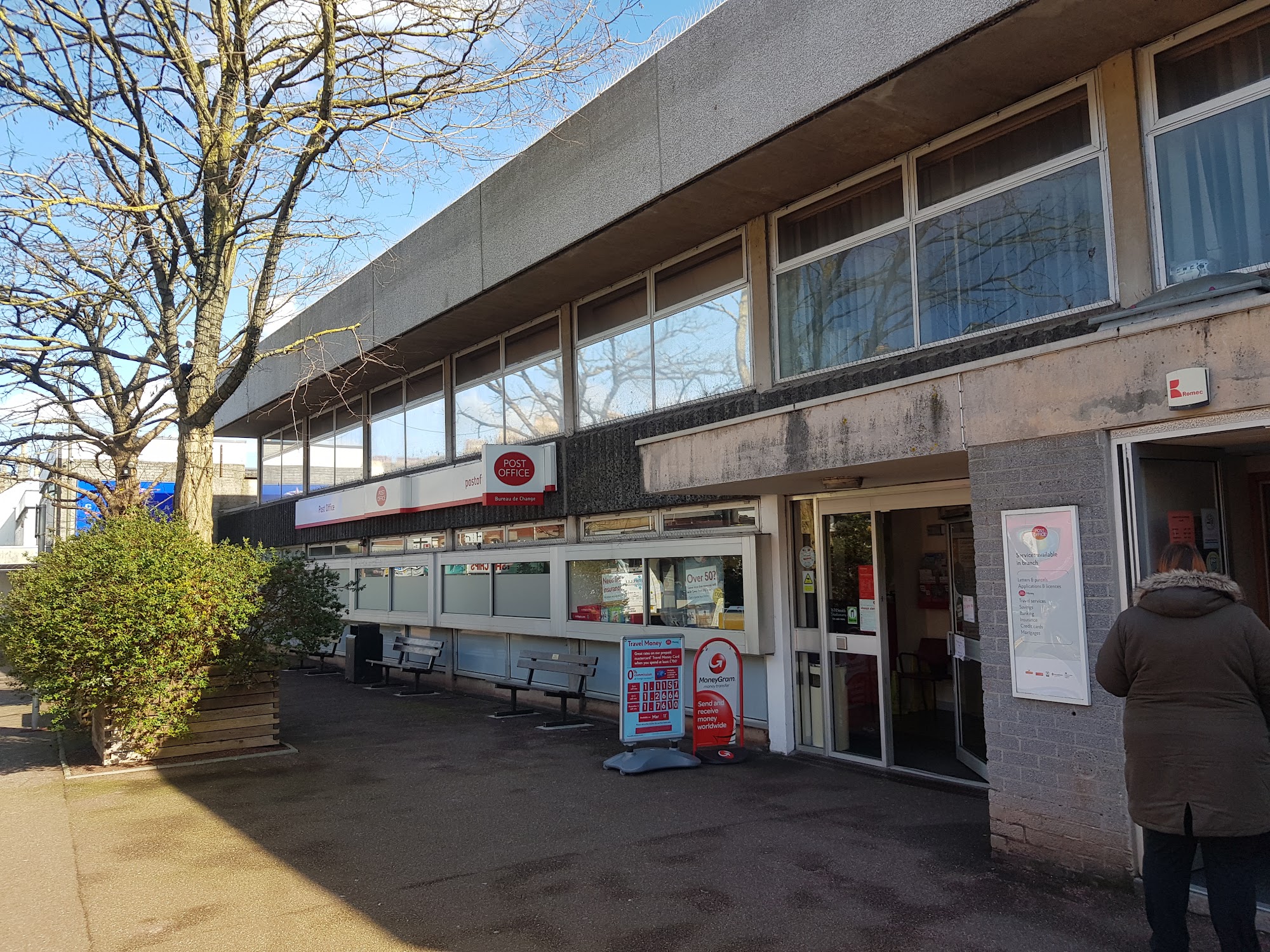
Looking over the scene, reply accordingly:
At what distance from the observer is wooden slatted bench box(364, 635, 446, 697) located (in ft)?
46.4

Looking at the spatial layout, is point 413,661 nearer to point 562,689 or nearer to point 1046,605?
point 562,689

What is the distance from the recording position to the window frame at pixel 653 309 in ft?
31.0

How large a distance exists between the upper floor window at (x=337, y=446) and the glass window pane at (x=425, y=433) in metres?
1.72

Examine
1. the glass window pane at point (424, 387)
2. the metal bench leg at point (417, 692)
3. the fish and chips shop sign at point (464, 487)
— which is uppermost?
the glass window pane at point (424, 387)

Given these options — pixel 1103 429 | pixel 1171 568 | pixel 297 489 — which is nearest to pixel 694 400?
pixel 1103 429

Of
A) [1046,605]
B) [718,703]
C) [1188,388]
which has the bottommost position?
[718,703]

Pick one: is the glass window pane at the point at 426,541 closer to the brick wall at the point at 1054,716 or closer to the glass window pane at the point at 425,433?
the glass window pane at the point at 425,433

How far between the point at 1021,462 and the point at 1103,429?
0.52 m

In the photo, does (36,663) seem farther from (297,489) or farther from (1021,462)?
(297,489)

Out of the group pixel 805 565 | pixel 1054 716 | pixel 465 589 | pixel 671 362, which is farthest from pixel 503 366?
pixel 1054 716

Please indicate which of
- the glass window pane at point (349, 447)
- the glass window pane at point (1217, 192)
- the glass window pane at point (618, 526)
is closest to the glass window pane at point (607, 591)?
the glass window pane at point (618, 526)

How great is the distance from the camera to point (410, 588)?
15859mm

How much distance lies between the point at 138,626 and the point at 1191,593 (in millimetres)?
7947

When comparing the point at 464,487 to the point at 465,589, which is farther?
the point at 465,589
